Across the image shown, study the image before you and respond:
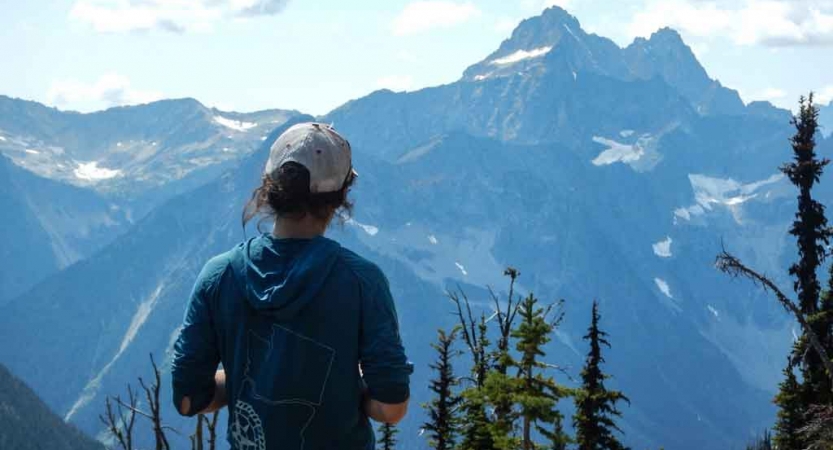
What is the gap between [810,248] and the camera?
3397 cm

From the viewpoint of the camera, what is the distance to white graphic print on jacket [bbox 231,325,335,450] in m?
4.56

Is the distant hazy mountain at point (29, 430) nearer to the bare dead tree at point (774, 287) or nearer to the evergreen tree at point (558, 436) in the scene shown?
the evergreen tree at point (558, 436)

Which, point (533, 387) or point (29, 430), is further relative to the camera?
point (29, 430)

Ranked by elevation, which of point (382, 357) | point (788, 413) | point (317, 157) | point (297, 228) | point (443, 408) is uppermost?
point (788, 413)

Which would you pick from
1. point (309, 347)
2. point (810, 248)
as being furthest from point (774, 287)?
point (810, 248)

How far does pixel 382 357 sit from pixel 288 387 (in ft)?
1.51

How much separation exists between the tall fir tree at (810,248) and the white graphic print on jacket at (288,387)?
29632 mm

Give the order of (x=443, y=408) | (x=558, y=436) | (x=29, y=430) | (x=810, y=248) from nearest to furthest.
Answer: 1. (x=558, y=436)
2. (x=810, y=248)
3. (x=443, y=408)
4. (x=29, y=430)

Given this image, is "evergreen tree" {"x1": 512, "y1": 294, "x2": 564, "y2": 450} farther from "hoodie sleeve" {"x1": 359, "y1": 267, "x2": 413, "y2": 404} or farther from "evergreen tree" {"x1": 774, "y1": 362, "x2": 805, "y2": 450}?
"evergreen tree" {"x1": 774, "y1": 362, "x2": 805, "y2": 450}

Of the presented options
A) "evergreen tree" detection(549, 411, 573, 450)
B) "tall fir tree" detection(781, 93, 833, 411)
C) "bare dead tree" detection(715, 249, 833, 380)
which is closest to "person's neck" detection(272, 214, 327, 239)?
"bare dead tree" detection(715, 249, 833, 380)

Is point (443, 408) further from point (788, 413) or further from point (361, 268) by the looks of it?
point (361, 268)

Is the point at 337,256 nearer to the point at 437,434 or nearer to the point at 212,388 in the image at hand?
the point at 212,388

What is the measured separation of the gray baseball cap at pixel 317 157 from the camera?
4.68 metres

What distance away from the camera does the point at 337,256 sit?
464 centimetres
